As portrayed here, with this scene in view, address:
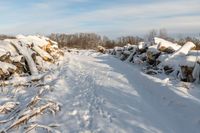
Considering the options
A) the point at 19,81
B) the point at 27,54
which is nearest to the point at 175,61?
the point at 27,54

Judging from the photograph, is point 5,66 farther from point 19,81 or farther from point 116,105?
point 116,105

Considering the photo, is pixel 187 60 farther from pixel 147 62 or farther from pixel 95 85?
pixel 147 62

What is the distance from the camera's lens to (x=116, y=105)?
9164 mm

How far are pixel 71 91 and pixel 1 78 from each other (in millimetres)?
3807

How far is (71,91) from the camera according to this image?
11.1m

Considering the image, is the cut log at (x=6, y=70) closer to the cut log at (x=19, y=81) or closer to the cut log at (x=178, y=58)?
the cut log at (x=19, y=81)

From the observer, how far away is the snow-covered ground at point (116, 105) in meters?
7.27

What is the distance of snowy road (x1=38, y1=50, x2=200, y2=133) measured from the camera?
Answer: 23.9 feet

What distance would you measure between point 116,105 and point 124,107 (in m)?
0.28

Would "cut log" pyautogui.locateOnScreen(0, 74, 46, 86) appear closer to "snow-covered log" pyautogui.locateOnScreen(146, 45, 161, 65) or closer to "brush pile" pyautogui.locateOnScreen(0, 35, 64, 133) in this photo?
"brush pile" pyautogui.locateOnScreen(0, 35, 64, 133)

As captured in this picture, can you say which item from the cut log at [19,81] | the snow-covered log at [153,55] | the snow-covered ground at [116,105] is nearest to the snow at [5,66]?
the cut log at [19,81]

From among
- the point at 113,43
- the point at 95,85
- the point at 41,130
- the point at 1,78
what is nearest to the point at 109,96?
the point at 95,85

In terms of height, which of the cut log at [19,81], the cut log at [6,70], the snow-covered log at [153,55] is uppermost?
the cut log at [6,70]

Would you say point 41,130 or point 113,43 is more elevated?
point 41,130
